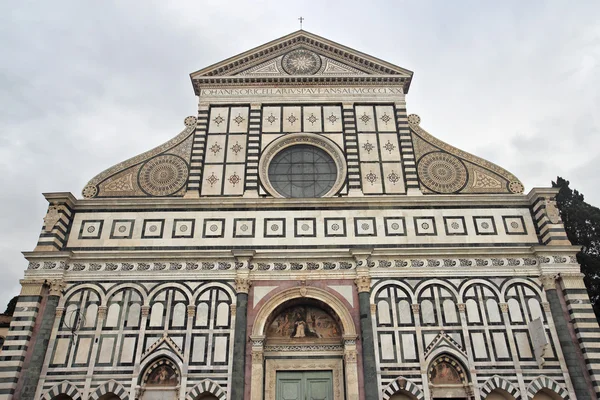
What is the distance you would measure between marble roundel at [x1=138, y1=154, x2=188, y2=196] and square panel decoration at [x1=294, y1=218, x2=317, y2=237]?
443 cm

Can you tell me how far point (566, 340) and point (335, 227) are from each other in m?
7.54

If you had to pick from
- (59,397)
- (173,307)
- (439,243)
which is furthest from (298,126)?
(59,397)

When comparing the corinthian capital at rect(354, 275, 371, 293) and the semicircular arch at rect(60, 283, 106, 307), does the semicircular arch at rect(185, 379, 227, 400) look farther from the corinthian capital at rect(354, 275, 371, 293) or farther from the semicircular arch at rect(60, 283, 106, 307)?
the corinthian capital at rect(354, 275, 371, 293)

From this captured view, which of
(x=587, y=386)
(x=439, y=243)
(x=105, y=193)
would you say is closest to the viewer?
(x=587, y=386)

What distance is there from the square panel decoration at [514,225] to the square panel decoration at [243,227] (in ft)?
27.3

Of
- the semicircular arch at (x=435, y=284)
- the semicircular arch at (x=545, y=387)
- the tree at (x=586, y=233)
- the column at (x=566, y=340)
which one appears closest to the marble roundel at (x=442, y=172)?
the semicircular arch at (x=435, y=284)

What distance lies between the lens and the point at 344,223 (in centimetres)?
1606

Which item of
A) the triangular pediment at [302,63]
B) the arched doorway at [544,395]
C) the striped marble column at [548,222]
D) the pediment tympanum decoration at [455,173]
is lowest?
the arched doorway at [544,395]

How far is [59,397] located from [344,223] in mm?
9862

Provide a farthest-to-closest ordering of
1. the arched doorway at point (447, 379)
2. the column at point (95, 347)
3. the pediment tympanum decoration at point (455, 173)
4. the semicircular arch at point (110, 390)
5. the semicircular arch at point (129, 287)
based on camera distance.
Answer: the pediment tympanum decoration at point (455, 173) → the semicircular arch at point (129, 287) → the arched doorway at point (447, 379) → the column at point (95, 347) → the semicircular arch at point (110, 390)

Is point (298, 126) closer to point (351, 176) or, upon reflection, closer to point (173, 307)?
point (351, 176)

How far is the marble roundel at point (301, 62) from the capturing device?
19.6m

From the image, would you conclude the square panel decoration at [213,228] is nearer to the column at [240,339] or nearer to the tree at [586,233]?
the column at [240,339]

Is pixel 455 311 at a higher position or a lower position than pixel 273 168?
lower
